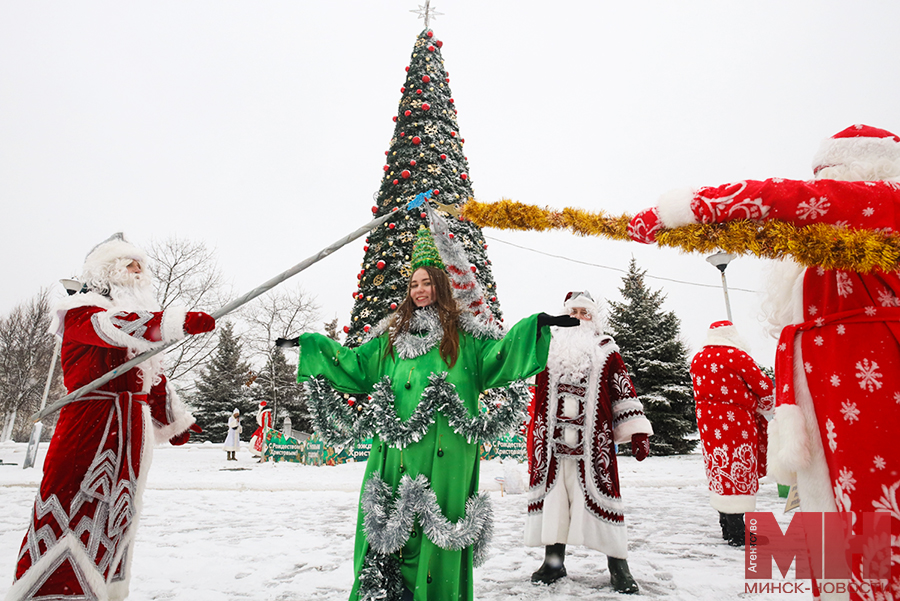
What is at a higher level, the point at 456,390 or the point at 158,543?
the point at 456,390

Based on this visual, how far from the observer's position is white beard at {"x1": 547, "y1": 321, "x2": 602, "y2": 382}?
421cm

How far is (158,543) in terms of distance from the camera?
15.8 ft

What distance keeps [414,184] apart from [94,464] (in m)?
9.19

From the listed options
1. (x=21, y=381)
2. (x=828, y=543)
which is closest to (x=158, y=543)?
(x=828, y=543)

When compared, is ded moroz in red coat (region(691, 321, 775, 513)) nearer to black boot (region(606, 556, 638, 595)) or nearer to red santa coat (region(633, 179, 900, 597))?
black boot (region(606, 556, 638, 595))

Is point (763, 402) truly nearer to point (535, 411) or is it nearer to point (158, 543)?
point (535, 411)

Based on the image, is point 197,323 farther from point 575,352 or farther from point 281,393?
point 281,393

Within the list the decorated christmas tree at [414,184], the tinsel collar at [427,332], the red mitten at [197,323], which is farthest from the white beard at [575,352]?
the decorated christmas tree at [414,184]

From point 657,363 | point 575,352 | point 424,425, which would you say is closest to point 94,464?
point 424,425

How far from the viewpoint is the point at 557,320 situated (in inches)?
101

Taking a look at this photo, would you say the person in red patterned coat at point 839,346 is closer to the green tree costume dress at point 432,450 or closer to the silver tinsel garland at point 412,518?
the green tree costume dress at point 432,450

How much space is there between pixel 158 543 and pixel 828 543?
5491 millimetres

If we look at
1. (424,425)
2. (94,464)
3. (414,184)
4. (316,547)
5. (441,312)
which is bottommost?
(316,547)

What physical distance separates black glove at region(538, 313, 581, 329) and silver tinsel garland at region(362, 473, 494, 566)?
108 centimetres
